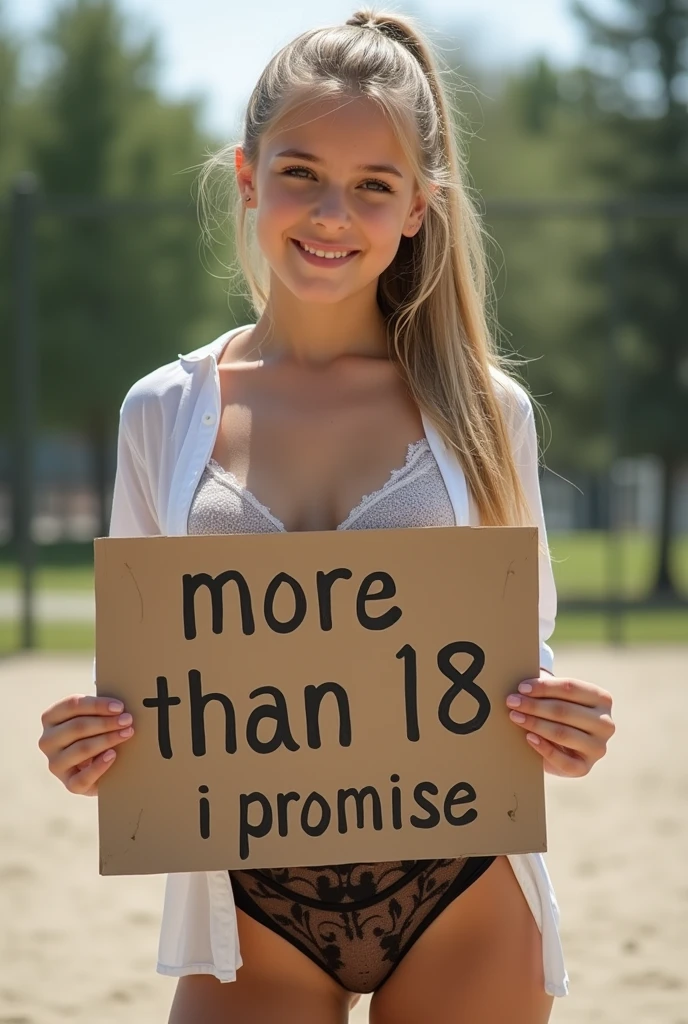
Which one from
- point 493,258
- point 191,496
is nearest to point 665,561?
point 493,258

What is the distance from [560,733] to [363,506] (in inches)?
14.9

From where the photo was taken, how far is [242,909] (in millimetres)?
1732

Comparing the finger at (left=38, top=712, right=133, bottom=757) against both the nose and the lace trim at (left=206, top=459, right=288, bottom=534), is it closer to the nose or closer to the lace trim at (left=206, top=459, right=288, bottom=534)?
the lace trim at (left=206, top=459, right=288, bottom=534)

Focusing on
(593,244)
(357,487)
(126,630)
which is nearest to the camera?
(126,630)

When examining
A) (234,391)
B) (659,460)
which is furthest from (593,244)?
(234,391)

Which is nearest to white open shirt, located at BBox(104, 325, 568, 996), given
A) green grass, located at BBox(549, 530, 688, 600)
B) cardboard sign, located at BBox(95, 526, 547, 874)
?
cardboard sign, located at BBox(95, 526, 547, 874)

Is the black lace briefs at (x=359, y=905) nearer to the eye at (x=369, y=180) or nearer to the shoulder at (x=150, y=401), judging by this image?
the shoulder at (x=150, y=401)

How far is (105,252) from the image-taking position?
2067 cm

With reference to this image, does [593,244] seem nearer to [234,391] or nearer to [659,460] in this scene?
[659,460]

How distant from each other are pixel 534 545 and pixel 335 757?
356 millimetres

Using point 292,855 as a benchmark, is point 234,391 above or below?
above

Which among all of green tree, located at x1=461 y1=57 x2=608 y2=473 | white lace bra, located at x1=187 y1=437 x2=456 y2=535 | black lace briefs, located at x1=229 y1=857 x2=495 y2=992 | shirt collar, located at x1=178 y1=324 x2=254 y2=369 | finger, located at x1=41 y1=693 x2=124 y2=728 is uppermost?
green tree, located at x1=461 y1=57 x2=608 y2=473

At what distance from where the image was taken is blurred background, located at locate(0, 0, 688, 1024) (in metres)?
3.97

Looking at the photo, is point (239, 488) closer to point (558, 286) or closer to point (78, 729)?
point (78, 729)
